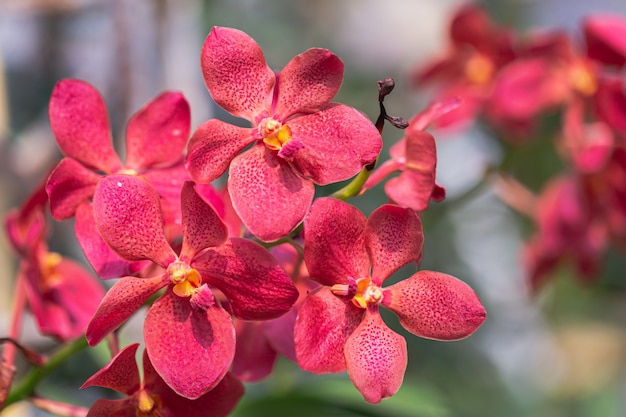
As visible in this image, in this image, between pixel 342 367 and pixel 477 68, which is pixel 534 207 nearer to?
pixel 477 68

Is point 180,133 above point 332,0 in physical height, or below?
above

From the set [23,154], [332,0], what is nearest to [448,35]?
[23,154]

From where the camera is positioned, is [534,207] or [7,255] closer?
[534,207]

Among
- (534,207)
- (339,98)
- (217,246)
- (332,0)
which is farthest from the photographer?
(332,0)

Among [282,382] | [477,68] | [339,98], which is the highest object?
[477,68]

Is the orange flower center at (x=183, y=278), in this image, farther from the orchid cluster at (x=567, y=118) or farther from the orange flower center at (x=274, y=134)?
the orchid cluster at (x=567, y=118)

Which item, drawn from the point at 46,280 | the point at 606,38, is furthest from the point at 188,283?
the point at 606,38

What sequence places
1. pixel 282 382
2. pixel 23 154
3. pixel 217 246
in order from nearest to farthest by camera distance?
pixel 217 246 < pixel 282 382 < pixel 23 154

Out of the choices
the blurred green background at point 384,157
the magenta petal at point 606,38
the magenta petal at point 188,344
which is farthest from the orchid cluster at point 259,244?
the magenta petal at point 606,38
